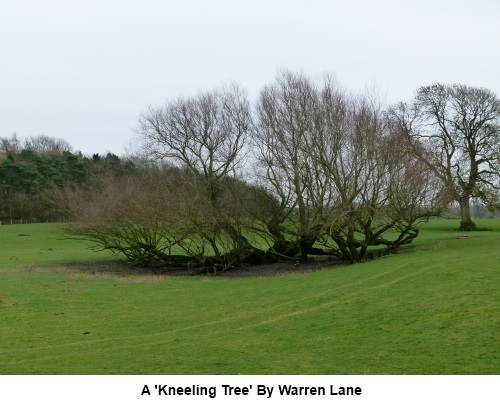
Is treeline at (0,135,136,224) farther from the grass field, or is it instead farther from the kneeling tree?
the grass field

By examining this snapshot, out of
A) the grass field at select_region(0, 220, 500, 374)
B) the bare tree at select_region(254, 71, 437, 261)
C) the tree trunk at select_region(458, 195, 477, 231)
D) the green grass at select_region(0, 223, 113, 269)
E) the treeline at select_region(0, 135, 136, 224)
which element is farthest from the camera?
the treeline at select_region(0, 135, 136, 224)

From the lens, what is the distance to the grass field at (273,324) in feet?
33.5

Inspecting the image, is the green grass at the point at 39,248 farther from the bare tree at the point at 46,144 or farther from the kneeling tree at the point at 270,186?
the bare tree at the point at 46,144

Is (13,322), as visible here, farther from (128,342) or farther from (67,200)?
(67,200)

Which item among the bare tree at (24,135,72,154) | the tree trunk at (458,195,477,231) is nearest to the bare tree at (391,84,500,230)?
the tree trunk at (458,195,477,231)

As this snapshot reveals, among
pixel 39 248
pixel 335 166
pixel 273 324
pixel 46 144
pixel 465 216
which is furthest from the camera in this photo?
pixel 46 144

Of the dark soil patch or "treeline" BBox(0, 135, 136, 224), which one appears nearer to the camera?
the dark soil patch

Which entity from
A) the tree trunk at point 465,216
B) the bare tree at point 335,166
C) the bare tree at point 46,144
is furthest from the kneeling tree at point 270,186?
the bare tree at point 46,144

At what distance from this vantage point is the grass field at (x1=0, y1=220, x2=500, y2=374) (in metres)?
10.2

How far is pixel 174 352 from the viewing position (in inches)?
466

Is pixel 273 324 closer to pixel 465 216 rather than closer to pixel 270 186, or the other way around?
pixel 270 186

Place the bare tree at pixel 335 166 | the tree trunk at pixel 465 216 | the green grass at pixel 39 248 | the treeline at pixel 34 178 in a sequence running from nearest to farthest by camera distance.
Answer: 1. the bare tree at pixel 335 166
2. the green grass at pixel 39 248
3. the tree trunk at pixel 465 216
4. the treeline at pixel 34 178

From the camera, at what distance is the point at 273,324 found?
14.5 metres

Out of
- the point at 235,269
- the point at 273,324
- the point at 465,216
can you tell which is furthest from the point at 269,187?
the point at 465,216
